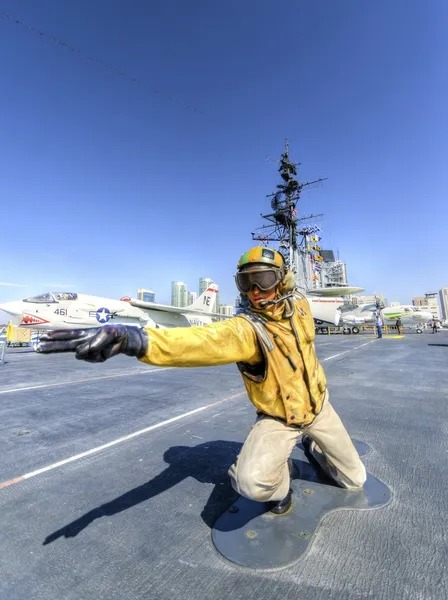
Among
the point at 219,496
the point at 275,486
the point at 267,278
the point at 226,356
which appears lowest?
the point at 219,496

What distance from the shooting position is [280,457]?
69.3 inches

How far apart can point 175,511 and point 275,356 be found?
47.6 inches

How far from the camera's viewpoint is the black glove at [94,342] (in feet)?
4.14

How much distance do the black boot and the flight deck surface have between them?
0.24 meters

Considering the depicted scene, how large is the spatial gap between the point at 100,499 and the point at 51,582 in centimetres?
71

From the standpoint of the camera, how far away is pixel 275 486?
1718mm

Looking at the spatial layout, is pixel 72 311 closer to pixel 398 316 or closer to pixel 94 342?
pixel 94 342

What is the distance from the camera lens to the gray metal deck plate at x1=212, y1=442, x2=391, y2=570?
5.04 ft

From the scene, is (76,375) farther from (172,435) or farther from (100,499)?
(100,499)

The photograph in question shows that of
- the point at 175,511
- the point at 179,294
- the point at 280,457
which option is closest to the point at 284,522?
the point at 280,457

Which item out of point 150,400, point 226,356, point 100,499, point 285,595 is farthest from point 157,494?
point 150,400

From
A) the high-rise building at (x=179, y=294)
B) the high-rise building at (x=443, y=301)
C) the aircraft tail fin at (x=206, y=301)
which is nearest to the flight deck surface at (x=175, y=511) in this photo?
the aircraft tail fin at (x=206, y=301)

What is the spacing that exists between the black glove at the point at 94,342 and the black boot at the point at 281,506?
1.39 meters

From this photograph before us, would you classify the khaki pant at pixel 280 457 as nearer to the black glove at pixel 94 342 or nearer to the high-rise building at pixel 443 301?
the black glove at pixel 94 342
